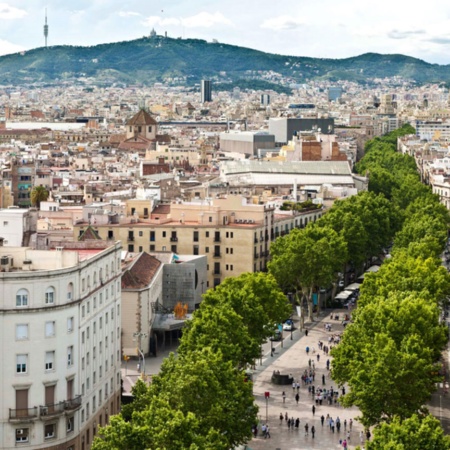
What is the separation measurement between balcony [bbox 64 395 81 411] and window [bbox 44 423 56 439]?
3.27 ft

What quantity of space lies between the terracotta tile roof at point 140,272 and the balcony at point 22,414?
30534 mm

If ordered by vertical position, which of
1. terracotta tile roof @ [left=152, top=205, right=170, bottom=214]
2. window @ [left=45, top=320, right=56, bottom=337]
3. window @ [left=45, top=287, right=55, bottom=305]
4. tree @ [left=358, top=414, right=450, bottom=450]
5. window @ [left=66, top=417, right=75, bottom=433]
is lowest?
window @ [left=66, top=417, right=75, bottom=433]

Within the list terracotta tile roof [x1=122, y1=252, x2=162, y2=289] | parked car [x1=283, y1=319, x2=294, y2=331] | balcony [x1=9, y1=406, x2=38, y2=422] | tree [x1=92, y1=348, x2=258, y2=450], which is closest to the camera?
tree [x1=92, y1=348, x2=258, y2=450]

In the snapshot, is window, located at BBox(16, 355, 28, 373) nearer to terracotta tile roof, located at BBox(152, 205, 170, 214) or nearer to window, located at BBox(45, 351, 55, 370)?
window, located at BBox(45, 351, 55, 370)

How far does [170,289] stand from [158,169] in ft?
285

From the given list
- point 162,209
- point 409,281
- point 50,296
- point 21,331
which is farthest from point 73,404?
point 162,209

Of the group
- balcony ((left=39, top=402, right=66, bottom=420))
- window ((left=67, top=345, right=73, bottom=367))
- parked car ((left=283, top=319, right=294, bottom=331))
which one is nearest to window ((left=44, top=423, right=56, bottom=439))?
balcony ((left=39, top=402, right=66, bottom=420))

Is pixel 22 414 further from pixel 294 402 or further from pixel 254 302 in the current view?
pixel 254 302

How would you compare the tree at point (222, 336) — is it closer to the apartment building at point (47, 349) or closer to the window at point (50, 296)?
the apartment building at point (47, 349)

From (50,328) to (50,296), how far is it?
1411mm

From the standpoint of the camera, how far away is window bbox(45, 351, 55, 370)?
2125 inches

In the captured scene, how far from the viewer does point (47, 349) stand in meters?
53.9

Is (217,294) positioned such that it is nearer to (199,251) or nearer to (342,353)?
(342,353)

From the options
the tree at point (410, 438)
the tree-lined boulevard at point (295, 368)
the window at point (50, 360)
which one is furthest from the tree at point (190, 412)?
the tree at point (410, 438)
